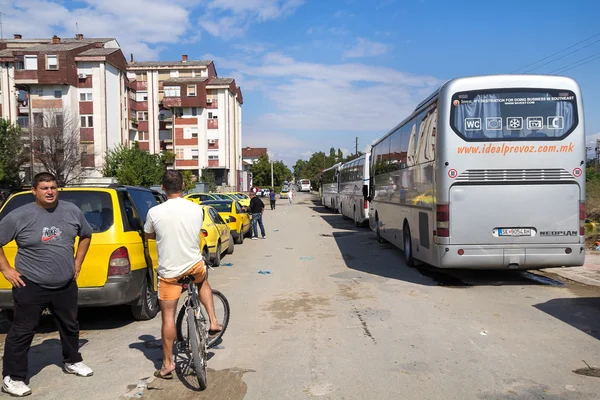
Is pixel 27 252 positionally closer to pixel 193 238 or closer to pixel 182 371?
pixel 193 238

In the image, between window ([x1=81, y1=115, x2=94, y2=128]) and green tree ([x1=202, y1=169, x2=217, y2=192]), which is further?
green tree ([x1=202, y1=169, x2=217, y2=192])

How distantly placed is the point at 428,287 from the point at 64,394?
683cm

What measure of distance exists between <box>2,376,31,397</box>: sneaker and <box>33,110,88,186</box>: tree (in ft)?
124

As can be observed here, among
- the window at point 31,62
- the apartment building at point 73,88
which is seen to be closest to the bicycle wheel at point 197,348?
the apartment building at point 73,88

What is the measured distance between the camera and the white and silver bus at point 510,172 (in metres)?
9.05

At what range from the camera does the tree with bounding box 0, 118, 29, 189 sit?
38.2 metres

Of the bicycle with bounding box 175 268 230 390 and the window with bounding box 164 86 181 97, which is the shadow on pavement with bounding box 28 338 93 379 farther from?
the window with bounding box 164 86 181 97

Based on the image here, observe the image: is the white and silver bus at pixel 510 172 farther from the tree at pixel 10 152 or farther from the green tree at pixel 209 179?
the green tree at pixel 209 179

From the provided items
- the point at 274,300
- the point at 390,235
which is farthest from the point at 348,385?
the point at 390,235

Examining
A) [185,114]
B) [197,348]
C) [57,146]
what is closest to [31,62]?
[57,146]

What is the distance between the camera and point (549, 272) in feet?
37.2

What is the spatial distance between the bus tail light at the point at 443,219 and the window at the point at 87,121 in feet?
154

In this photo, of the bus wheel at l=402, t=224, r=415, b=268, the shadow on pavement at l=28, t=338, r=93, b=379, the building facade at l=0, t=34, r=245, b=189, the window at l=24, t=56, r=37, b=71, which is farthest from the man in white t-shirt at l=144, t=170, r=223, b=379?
the window at l=24, t=56, r=37, b=71

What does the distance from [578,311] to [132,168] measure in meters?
38.9
